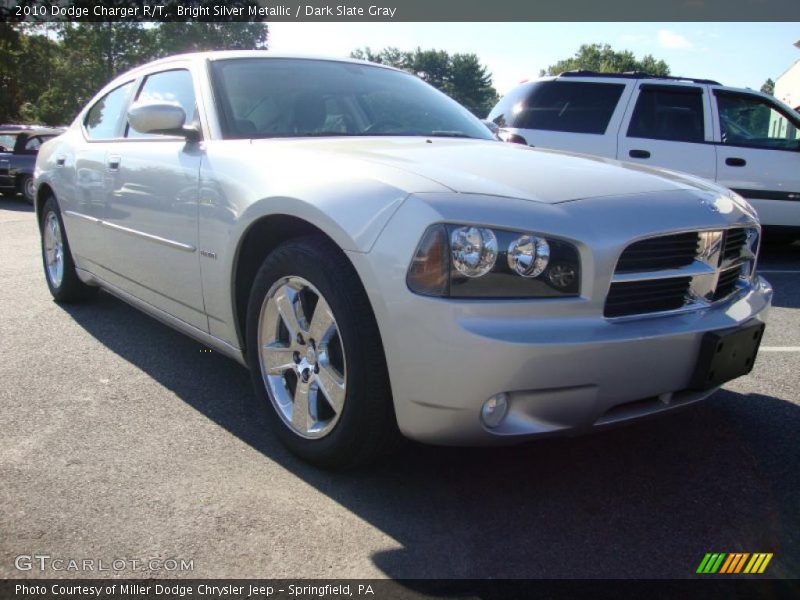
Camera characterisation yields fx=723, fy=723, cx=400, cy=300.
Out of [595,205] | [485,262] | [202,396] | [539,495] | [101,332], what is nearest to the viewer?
[485,262]

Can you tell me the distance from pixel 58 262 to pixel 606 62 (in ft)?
293

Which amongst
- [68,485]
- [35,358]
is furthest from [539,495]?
[35,358]

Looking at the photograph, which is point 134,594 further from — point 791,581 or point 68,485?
point 791,581

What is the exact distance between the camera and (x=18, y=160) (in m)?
15.1

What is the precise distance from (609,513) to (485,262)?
0.96 metres

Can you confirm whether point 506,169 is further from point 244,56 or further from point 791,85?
point 791,85

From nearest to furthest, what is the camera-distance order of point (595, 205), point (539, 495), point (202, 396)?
point (595, 205) < point (539, 495) < point (202, 396)

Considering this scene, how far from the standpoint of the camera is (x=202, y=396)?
3.44m

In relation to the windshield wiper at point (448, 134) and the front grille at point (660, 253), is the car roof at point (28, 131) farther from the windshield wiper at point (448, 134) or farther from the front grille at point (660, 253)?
the front grille at point (660, 253)

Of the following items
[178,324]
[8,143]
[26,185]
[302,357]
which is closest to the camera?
[302,357]

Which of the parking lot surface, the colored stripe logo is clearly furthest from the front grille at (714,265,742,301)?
the colored stripe logo

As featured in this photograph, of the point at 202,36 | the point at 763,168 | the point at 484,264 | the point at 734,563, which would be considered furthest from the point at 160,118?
the point at 202,36

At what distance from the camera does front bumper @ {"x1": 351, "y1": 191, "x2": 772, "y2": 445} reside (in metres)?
2.11

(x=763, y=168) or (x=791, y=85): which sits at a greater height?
(x=791, y=85)
